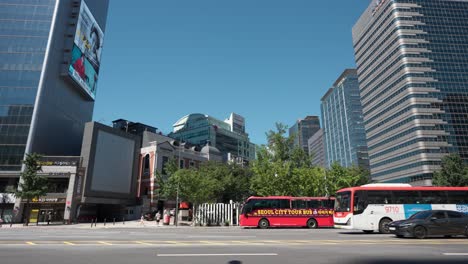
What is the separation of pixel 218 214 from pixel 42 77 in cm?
4171

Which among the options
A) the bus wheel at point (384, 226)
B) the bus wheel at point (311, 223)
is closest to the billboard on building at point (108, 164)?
Result: the bus wheel at point (311, 223)

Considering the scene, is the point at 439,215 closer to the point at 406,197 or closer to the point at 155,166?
the point at 406,197

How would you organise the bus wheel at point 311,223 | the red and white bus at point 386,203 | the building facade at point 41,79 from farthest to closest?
the building facade at point 41,79
the bus wheel at point 311,223
the red and white bus at point 386,203

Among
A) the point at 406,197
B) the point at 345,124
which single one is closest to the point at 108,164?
the point at 406,197

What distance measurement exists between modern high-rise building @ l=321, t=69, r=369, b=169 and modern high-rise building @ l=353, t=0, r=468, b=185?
2847 centimetres

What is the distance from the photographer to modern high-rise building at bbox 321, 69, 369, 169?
148 m

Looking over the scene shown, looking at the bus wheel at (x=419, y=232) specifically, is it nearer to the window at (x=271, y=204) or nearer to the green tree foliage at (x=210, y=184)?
the window at (x=271, y=204)

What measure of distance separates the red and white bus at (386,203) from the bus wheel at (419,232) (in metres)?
4.38

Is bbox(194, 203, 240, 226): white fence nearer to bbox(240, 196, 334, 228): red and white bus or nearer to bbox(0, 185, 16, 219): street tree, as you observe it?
bbox(240, 196, 334, 228): red and white bus

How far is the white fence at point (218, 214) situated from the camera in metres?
34.8

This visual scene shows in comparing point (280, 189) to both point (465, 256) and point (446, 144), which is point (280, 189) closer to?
point (465, 256)

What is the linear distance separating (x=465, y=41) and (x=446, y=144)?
40.1 meters

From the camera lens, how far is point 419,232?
50.0ft

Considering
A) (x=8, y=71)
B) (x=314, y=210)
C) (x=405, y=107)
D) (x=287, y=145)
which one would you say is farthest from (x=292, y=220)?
(x=405, y=107)
